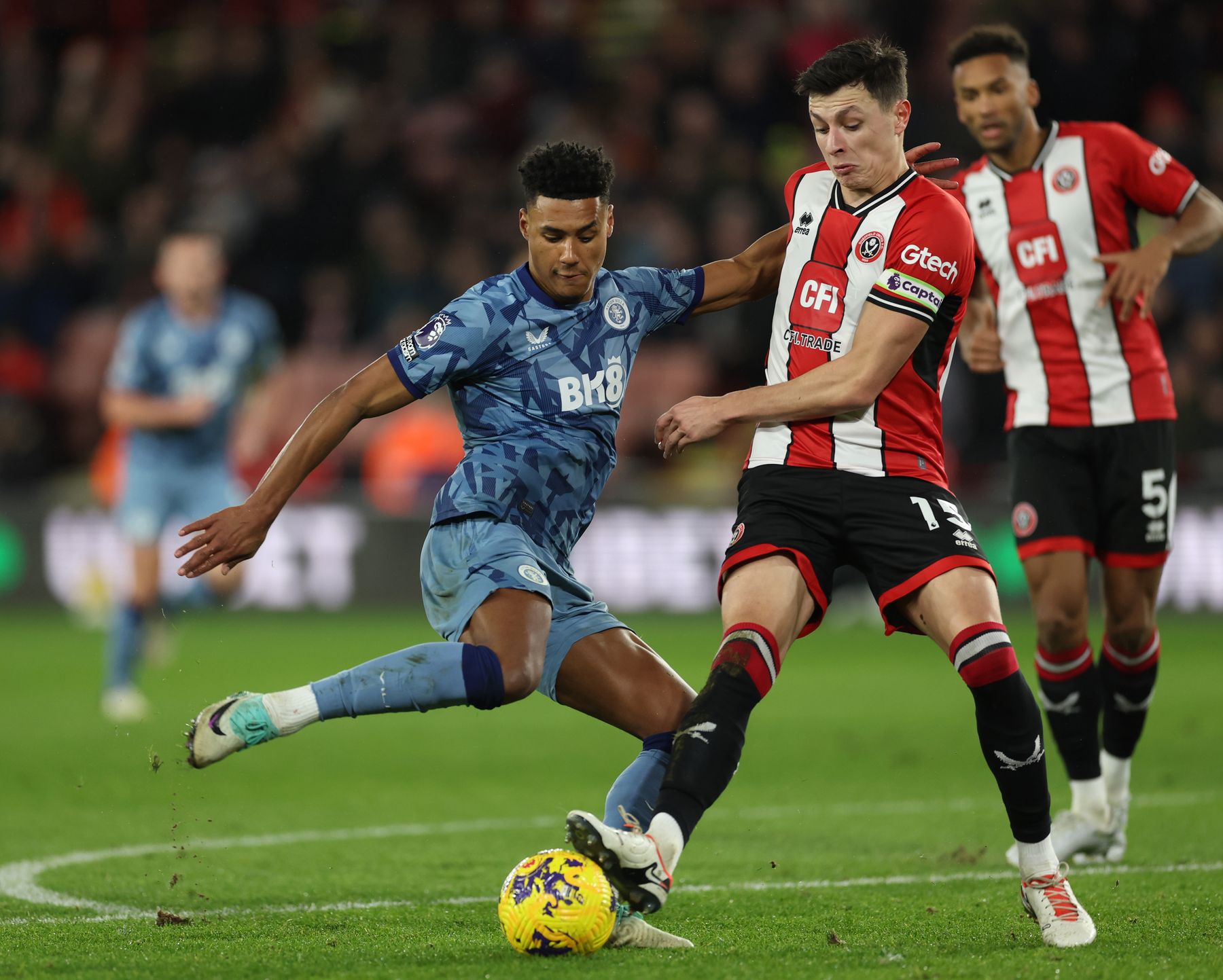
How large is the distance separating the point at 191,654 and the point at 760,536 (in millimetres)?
8339

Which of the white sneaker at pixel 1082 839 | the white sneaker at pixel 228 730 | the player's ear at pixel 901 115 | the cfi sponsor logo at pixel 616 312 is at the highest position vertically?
the player's ear at pixel 901 115

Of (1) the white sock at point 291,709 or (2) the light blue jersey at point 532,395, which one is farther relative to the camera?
(2) the light blue jersey at point 532,395

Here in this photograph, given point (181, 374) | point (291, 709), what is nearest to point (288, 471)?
point (291, 709)

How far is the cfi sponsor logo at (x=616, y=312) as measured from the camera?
4.62 meters

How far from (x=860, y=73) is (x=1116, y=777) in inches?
109

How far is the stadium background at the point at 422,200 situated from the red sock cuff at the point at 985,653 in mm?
9192

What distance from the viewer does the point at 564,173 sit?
14.4 ft

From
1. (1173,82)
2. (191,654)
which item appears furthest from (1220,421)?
(191,654)

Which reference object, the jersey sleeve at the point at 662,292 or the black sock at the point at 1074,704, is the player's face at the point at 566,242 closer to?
the jersey sleeve at the point at 662,292

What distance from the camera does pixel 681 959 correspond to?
12.8ft

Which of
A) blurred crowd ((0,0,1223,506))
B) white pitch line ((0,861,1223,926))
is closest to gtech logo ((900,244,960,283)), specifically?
white pitch line ((0,861,1223,926))

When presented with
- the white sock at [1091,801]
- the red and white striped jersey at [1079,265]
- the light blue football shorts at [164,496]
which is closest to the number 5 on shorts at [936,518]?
the red and white striped jersey at [1079,265]

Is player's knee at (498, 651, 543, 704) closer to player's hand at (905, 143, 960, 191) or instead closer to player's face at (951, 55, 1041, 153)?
player's hand at (905, 143, 960, 191)

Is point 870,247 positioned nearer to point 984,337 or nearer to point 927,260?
point 927,260
